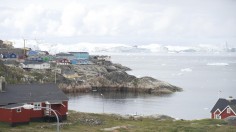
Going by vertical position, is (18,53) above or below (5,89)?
above

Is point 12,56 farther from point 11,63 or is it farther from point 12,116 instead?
point 12,116

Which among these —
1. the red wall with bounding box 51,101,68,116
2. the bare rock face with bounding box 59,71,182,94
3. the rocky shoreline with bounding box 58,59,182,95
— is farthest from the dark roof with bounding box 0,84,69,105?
the bare rock face with bounding box 59,71,182,94

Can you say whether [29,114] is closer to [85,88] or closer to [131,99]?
[131,99]

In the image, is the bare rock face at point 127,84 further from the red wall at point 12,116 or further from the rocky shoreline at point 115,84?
the red wall at point 12,116

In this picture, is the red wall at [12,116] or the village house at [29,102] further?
the village house at [29,102]

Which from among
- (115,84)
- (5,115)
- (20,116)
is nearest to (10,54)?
(115,84)

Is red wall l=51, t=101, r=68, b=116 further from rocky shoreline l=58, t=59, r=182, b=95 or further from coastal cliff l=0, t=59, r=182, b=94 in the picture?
rocky shoreline l=58, t=59, r=182, b=95

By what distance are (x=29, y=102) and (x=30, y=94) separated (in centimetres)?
157

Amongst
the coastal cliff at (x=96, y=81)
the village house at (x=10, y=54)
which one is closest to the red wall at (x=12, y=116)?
the coastal cliff at (x=96, y=81)

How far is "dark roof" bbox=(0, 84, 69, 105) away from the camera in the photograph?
41828mm

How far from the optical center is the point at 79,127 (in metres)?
41.3

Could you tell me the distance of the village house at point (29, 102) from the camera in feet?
131

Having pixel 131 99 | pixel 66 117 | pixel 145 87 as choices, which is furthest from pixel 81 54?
pixel 66 117

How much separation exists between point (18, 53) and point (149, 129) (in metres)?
115
